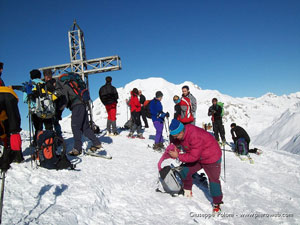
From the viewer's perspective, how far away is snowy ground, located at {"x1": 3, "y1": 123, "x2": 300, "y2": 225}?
279 cm

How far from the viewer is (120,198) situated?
11.7 feet

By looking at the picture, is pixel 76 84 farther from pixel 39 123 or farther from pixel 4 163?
pixel 4 163

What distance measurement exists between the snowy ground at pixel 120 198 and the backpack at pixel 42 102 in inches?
46.5

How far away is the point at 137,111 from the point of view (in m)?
9.25

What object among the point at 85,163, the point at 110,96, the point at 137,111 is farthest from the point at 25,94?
the point at 137,111

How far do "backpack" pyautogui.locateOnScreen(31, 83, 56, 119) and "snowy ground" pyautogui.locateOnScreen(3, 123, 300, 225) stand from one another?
1.18 metres

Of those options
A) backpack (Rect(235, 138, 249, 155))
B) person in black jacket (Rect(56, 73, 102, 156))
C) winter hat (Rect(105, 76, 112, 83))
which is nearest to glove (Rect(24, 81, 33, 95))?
person in black jacket (Rect(56, 73, 102, 156))

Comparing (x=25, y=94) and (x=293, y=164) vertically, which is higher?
(x=25, y=94)

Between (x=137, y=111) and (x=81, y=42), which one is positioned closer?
(x=137, y=111)

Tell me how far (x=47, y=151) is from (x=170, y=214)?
2.81 m

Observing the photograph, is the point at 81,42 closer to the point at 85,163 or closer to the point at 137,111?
the point at 137,111

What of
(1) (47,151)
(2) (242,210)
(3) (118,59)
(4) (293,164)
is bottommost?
(4) (293,164)

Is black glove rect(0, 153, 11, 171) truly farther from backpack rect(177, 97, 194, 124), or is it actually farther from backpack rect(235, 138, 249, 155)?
backpack rect(235, 138, 249, 155)

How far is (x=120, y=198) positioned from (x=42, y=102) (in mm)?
2939
